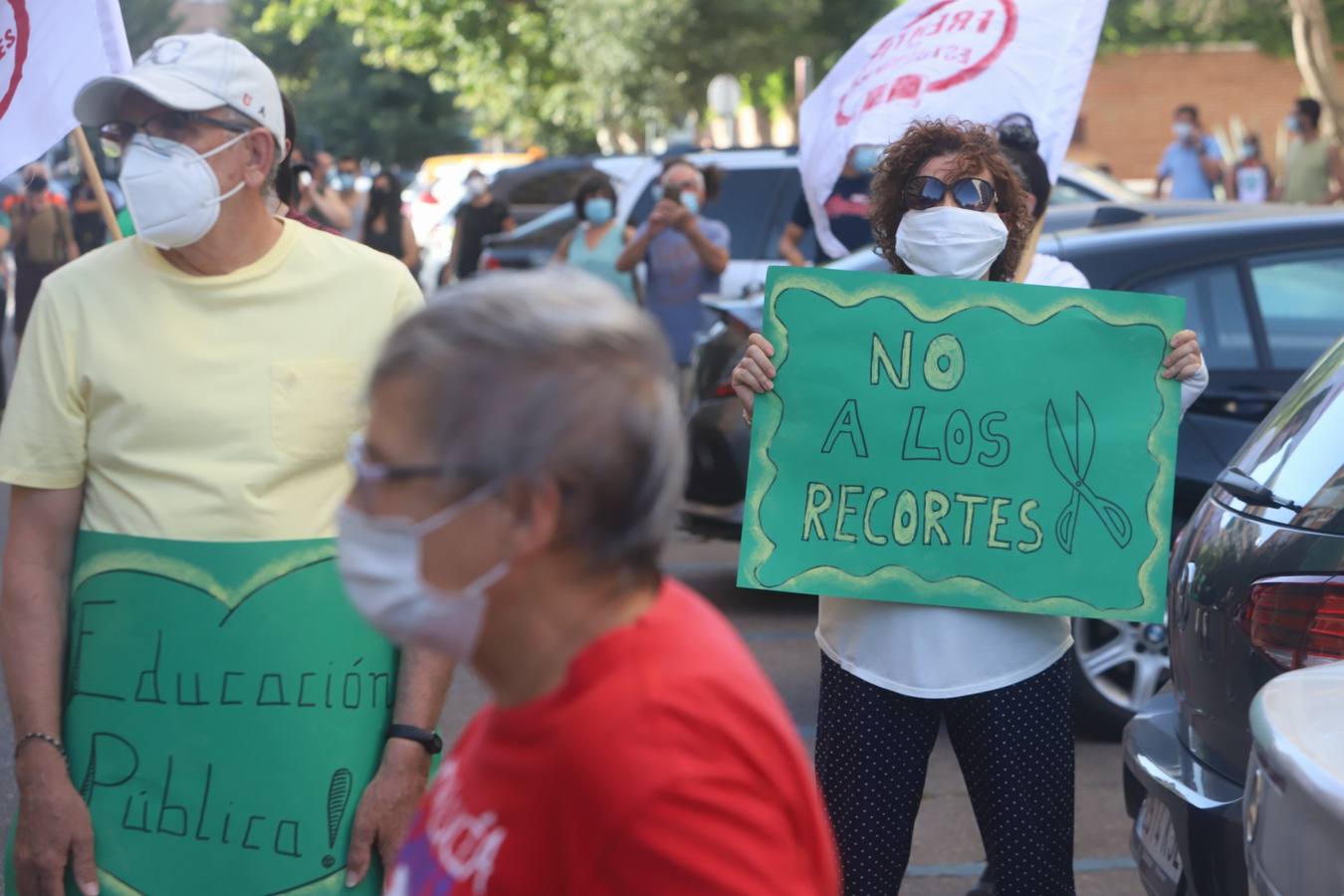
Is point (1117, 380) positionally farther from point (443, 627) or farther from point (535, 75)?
point (535, 75)

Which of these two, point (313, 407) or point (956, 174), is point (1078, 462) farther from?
point (313, 407)

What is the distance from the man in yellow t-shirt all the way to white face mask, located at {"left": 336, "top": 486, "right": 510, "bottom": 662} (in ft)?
3.18

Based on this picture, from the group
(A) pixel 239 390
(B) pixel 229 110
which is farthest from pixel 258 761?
(B) pixel 229 110

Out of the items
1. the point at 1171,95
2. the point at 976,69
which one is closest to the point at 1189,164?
the point at 976,69

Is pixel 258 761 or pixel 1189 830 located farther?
pixel 1189 830

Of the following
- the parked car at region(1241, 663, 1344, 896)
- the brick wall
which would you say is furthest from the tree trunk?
the brick wall

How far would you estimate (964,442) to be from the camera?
3.34 meters

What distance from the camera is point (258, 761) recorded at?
2.56 m

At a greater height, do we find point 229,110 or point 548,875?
point 229,110

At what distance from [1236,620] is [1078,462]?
44cm

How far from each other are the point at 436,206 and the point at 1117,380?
2435 centimetres

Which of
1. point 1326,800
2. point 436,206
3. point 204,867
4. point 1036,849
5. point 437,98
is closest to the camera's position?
point 1326,800

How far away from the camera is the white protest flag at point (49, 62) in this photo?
4066mm

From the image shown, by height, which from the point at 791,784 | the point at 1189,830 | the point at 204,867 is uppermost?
the point at 791,784
